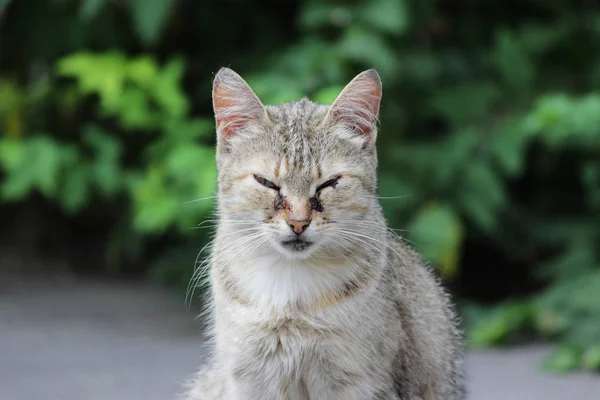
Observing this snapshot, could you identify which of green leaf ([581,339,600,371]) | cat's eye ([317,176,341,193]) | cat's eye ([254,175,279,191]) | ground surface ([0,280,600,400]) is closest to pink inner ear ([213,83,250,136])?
cat's eye ([254,175,279,191])

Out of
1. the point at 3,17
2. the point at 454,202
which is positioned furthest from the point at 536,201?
the point at 3,17

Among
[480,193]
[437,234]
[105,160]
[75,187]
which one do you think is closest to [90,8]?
[105,160]

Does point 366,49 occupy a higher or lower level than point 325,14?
lower

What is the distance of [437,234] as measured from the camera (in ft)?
21.9

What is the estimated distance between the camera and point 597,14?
291 inches

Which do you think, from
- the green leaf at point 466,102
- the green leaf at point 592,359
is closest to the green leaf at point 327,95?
the green leaf at point 466,102

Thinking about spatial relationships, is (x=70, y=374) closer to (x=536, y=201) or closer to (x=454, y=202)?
(x=454, y=202)

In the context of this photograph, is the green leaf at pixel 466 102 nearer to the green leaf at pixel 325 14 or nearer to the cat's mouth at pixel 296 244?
the green leaf at pixel 325 14

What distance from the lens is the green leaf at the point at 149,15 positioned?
6.67 m

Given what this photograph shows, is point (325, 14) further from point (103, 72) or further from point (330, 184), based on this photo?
point (330, 184)

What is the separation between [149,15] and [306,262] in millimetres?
3561

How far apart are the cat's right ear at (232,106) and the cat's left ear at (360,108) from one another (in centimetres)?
30

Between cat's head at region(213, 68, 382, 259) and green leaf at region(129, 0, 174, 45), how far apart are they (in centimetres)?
298

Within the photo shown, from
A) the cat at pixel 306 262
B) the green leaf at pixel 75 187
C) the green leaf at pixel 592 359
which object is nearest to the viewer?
the cat at pixel 306 262
